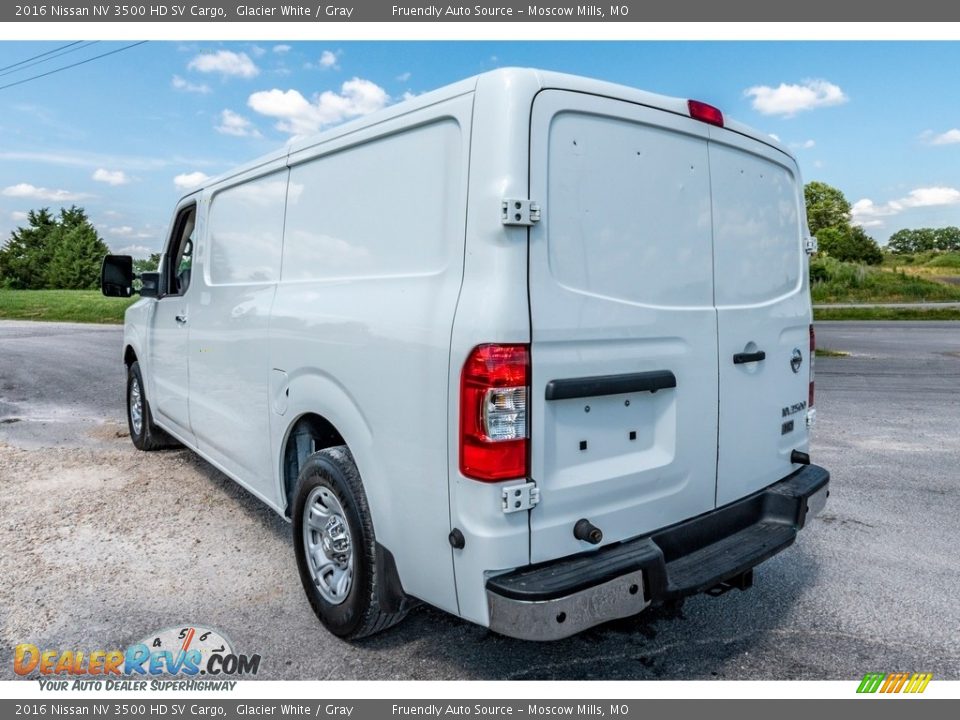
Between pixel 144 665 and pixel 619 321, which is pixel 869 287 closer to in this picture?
pixel 619 321

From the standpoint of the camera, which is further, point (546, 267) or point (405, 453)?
point (405, 453)

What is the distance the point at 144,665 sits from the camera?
3.02 m

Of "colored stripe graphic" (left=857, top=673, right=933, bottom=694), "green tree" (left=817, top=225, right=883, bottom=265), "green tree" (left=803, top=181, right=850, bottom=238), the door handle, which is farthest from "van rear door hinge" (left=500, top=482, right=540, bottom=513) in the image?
"green tree" (left=803, top=181, right=850, bottom=238)

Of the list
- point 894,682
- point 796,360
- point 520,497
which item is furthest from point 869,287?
point 520,497

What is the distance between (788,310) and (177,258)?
4487 millimetres

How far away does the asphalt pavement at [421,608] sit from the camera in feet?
9.76

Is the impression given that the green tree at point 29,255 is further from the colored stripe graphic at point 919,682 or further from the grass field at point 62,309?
the colored stripe graphic at point 919,682

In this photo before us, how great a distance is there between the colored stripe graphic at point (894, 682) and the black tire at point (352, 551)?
1902 mm

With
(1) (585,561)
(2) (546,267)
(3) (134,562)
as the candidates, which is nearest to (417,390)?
(2) (546,267)

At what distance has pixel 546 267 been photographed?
2.44m

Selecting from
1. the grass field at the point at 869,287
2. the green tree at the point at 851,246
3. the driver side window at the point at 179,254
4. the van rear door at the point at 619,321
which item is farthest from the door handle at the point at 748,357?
the green tree at the point at 851,246

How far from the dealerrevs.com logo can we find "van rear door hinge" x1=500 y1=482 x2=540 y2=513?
142cm

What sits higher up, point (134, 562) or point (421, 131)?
point (421, 131)
